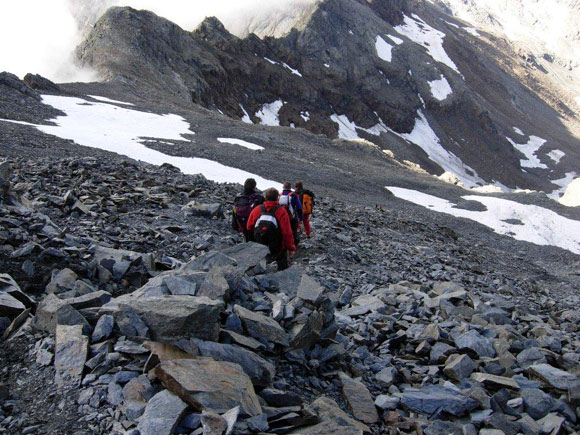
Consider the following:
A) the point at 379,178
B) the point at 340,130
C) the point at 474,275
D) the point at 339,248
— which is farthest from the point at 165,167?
the point at 340,130

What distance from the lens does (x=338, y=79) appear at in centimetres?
9056

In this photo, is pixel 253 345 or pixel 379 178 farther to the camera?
pixel 379 178

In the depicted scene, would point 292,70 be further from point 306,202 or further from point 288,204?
point 288,204

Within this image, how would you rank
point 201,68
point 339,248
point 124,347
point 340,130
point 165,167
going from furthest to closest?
point 340,130 < point 201,68 < point 165,167 < point 339,248 < point 124,347

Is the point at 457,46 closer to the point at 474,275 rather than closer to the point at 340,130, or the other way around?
the point at 340,130

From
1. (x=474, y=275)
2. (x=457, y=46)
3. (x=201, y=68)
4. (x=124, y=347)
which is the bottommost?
(x=474, y=275)

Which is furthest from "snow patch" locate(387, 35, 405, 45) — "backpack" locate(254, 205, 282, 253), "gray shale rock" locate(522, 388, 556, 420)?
"gray shale rock" locate(522, 388, 556, 420)

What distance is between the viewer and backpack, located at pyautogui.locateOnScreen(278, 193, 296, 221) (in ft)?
35.1

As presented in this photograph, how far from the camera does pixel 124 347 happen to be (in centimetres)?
417

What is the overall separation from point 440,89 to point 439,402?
105 meters

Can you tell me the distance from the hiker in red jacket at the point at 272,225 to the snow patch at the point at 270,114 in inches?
2580

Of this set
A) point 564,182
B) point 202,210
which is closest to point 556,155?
point 564,182

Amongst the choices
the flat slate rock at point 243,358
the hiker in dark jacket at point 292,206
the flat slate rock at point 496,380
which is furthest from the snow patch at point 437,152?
the flat slate rock at point 243,358

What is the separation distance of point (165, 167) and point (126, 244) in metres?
10.1
